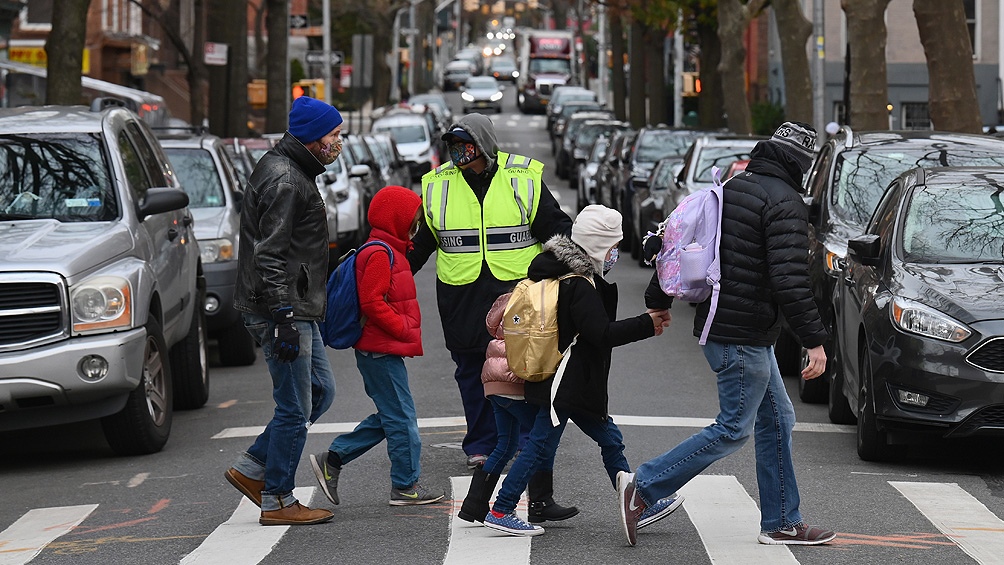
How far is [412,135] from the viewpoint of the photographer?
4425 centimetres

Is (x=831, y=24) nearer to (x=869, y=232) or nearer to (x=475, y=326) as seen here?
(x=869, y=232)

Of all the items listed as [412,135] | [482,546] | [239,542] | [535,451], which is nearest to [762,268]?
[535,451]

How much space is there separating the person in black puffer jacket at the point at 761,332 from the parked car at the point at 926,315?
6.89 feet

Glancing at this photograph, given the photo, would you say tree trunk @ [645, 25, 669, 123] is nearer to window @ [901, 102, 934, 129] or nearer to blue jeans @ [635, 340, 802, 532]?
window @ [901, 102, 934, 129]

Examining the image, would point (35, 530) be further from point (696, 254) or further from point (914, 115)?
point (914, 115)

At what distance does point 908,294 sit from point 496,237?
2495mm

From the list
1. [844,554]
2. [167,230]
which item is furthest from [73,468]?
[844,554]

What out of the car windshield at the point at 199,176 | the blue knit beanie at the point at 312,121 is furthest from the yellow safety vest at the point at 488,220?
the car windshield at the point at 199,176

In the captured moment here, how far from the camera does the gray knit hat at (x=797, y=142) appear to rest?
731cm

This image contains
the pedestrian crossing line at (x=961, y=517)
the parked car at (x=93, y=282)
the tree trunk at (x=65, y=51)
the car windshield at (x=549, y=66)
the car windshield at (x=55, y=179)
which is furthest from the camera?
the car windshield at (x=549, y=66)

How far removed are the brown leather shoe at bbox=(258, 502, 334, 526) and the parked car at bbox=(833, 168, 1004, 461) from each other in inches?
131

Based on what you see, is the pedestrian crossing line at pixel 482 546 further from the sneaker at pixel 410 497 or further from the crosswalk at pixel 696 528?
the sneaker at pixel 410 497

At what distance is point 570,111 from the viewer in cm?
5950

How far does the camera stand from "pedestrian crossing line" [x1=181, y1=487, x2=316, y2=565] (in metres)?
7.26
